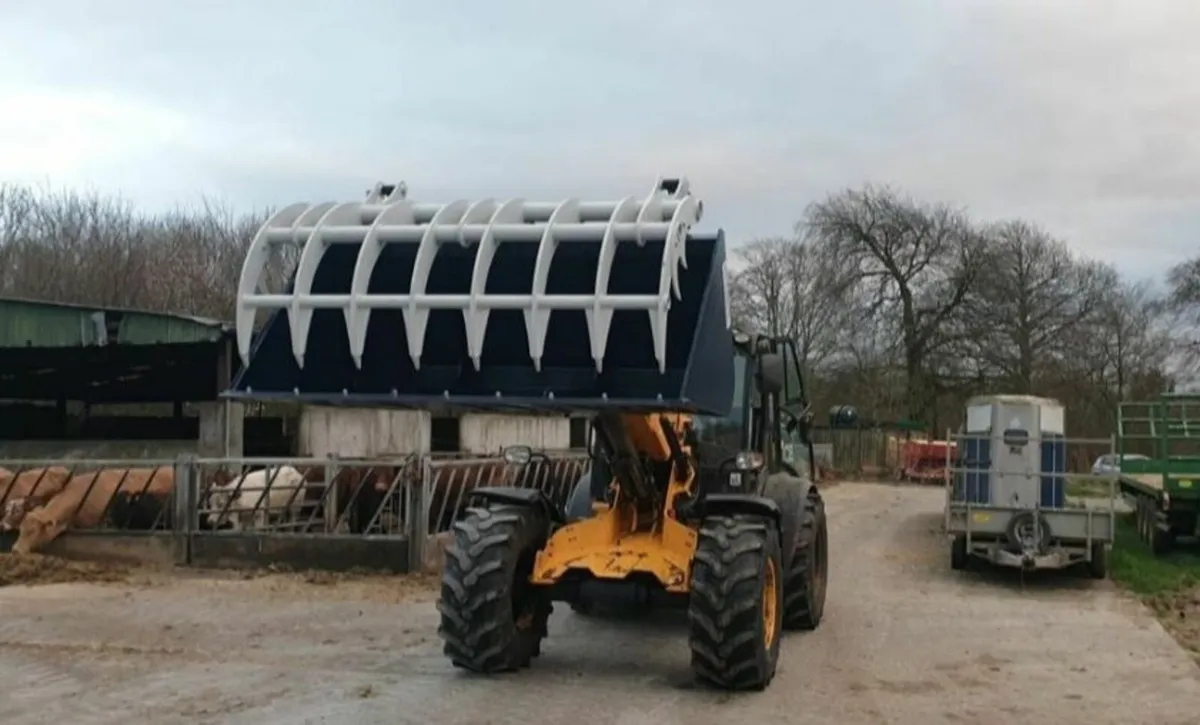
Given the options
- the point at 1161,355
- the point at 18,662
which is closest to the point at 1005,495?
the point at 18,662

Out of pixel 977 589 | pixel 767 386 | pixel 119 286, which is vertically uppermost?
pixel 119 286

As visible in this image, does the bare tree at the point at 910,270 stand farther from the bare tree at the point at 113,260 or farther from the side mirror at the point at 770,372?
the side mirror at the point at 770,372

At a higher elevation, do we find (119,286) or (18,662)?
(119,286)

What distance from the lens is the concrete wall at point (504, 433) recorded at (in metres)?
29.7

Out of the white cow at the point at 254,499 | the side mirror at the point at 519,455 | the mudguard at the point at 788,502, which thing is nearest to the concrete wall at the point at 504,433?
the white cow at the point at 254,499

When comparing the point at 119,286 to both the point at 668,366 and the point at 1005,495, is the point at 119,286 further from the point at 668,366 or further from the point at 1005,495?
the point at 668,366

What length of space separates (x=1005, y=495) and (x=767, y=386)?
7064 mm

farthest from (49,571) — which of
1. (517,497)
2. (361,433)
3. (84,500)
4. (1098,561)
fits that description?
(1098,561)

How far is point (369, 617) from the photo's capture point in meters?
11.7

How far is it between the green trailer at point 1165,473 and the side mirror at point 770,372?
9127mm

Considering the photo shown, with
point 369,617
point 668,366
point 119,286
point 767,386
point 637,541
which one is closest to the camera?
point 668,366

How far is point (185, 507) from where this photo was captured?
599 inches

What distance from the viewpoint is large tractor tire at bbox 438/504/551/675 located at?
8461mm

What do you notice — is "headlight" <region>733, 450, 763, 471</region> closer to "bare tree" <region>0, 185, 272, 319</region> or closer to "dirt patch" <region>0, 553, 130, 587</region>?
"dirt patch" <region>0, 553, 130, 587</region>
